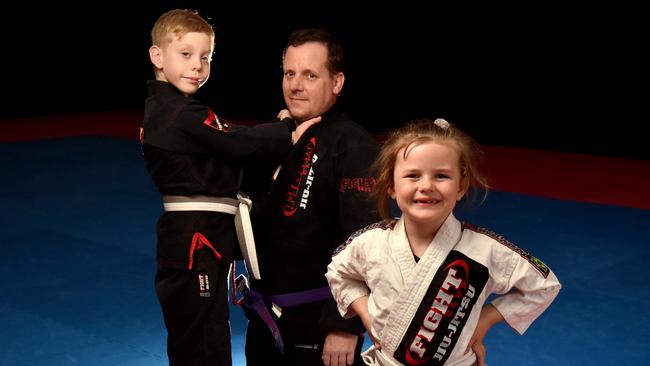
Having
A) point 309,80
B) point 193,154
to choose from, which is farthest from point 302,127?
point 193,154

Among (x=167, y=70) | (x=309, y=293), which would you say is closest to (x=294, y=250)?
(x=309, y=293)

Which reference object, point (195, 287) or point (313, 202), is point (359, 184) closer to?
point (313, 202)

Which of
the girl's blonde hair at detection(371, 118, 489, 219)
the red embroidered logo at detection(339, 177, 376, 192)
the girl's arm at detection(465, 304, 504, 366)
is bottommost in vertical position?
the girl's arm at detection(465, 304, 504, 366)

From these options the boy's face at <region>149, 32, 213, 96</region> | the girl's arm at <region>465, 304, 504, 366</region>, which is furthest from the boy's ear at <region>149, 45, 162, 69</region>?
the girl's arm at <region>465, 304, 504, 366</region>

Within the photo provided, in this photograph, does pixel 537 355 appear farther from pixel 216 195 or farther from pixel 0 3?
pixel 0 3

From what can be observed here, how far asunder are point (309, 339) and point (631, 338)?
7.28 feet

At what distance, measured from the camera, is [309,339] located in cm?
254

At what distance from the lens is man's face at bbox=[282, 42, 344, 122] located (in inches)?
99.4

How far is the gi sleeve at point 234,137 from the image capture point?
8.21 feet

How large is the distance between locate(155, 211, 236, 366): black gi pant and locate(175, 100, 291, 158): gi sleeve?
229 mm

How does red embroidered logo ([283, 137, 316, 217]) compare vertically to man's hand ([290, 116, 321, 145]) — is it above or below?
below

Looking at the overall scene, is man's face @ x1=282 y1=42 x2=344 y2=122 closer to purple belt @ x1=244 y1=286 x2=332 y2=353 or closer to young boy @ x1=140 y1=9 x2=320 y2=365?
young boy @ x1=140 y1=9 x2=320 y2=365

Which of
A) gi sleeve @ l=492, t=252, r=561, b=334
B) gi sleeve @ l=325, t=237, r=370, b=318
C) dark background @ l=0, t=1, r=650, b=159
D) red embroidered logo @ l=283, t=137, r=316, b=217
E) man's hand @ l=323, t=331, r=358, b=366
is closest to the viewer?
gi sleeve @ l=492, t=252, r=561, b=334

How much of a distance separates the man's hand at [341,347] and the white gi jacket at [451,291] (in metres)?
0.35
